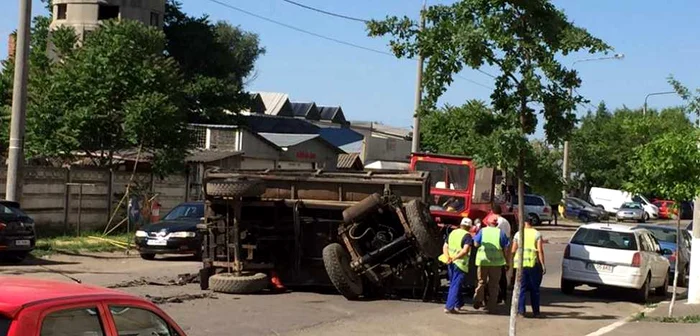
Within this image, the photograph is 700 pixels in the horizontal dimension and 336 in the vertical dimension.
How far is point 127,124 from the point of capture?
30469 millimetres

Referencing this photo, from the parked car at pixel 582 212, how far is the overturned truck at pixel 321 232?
145ft

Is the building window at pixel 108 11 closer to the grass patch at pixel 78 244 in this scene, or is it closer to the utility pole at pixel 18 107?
the grass patch at pixel 78 244

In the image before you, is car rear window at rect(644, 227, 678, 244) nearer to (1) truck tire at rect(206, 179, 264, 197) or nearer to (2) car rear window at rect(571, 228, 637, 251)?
(2) car rear window at rect(571, 228, 637, 251)

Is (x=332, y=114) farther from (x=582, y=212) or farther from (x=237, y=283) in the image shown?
(x=237, y=283)

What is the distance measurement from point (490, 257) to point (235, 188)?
432cm

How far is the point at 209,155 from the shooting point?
38719 millimetres

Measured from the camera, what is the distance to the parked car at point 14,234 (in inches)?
813

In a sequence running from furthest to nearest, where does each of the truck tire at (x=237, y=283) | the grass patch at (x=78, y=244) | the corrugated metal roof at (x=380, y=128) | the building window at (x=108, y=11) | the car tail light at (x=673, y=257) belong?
the corrugated metal roof at (x=380, y=128)
the building window at (x=108, y=11)
the car tail light at (x=673, y=257)
the grass patch at (x=78, y=244)
the truck tire at (x=237, y=283)

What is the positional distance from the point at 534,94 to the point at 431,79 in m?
1.25

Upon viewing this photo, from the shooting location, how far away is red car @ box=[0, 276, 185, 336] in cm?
484

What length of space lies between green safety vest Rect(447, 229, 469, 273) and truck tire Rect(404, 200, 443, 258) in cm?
45

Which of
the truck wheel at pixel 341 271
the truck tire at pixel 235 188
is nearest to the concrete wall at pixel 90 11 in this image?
the truck tire at pixel 235 188

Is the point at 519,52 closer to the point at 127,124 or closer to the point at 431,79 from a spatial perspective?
the point at 431,79

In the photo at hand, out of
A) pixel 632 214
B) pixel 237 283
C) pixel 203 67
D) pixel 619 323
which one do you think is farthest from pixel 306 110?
pixel 619 323
